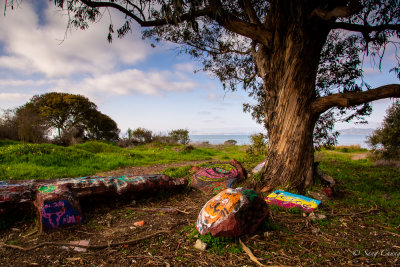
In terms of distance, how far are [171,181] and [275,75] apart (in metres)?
3.25

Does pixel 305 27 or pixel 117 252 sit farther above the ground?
pixel 305 27

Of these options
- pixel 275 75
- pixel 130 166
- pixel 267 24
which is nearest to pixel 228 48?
pixel 267 24

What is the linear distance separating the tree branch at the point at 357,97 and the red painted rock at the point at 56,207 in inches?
179

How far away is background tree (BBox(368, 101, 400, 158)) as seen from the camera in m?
10.2

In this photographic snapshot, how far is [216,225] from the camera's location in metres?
2.48

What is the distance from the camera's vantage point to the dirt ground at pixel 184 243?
2.25 metres

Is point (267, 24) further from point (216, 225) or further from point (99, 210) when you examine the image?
point (99, 210)

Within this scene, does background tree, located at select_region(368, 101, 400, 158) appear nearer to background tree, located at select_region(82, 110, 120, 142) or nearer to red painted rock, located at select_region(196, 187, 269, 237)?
red painted rock, located at select_region(196, 187, 269, 237)

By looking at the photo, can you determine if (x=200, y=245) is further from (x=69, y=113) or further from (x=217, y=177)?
(x=69, y=113)

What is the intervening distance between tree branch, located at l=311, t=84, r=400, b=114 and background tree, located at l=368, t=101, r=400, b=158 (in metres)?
8.69

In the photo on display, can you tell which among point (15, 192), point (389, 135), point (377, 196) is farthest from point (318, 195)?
point (389, 135)

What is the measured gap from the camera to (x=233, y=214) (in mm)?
2480

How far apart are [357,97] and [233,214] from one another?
315cm

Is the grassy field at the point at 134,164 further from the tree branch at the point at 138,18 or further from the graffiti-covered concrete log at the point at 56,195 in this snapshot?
the tree branch at the point at 138,18
